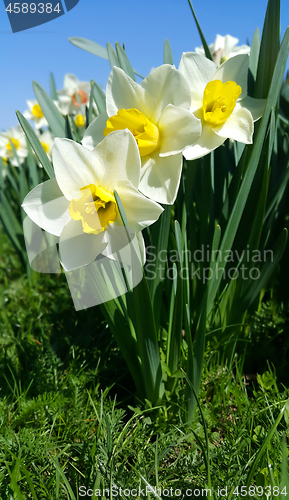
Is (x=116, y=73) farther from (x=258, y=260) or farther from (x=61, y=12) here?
(x=258, y=260)

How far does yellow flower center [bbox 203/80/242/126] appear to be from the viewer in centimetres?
83

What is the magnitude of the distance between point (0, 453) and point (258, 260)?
1.03 m

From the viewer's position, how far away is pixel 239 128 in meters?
0.85

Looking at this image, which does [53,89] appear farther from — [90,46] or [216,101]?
[216,101]

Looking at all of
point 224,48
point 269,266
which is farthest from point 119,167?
point 224,48

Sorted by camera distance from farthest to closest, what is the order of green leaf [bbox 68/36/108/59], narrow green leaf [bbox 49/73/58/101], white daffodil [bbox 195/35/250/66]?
narrow green leaf [bbox 49/73/58/101], white daffodil [bbox 195/35/250/66], green leaf [bbox 68/36/108/59]

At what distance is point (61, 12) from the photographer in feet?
3.50

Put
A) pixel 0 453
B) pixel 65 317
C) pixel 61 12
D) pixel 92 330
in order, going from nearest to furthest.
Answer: pixel 0 453
pixel 61 12
pixel 92 330
pixel 65 317

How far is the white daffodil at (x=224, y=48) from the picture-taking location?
1.48 metres

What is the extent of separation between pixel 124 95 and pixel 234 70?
1.06ft

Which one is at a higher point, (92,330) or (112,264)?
(112,264)

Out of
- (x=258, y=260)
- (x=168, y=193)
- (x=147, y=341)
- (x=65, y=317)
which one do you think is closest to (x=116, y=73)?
Answer: (x=168, y=193)

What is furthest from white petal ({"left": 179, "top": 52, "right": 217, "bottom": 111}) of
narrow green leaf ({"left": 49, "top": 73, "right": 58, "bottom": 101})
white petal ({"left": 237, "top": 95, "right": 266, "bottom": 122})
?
narrow green leaf ({"left": 49, "top": 73, "right": 58, "bottom": 101})

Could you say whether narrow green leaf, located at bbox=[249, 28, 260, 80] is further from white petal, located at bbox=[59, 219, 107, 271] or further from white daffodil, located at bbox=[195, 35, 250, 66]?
white petal, located at bbox=[59, 219, 107, 271]
